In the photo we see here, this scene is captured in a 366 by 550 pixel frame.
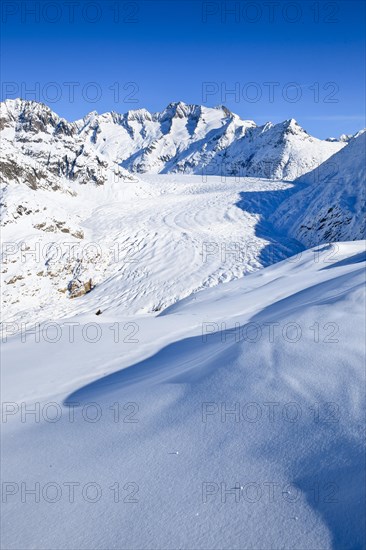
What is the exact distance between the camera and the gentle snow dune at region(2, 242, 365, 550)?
7.98 feet

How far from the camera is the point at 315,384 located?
3455 mm

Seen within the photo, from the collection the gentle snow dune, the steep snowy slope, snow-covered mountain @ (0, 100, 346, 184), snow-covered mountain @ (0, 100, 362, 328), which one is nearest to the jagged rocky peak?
snow-covered mountain @ (0, 100, 346, 184)

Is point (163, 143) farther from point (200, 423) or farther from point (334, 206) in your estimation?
point (200, 423)

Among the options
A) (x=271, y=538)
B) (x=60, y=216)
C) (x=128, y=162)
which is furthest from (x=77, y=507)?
(x=128, y=162)

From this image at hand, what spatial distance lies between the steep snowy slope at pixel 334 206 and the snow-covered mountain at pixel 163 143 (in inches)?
820

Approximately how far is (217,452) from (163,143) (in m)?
145

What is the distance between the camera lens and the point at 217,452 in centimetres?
311

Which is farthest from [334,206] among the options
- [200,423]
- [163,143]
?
[163,143]

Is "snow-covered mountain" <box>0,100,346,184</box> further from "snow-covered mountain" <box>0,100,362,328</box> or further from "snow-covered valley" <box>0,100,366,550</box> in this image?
"snow-covered valley" <box>0,100,366,550</box>

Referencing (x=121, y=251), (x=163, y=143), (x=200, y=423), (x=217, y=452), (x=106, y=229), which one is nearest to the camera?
(x=217, y=452)

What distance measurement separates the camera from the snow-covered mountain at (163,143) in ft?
143

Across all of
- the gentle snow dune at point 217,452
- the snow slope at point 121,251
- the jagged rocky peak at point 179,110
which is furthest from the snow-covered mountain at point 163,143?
the gentle snow dune at point 217,452

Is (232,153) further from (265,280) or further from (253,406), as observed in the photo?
(253,406)

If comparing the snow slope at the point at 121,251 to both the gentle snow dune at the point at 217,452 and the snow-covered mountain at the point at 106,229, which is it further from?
the gentle snow dune at the point at 217,452
